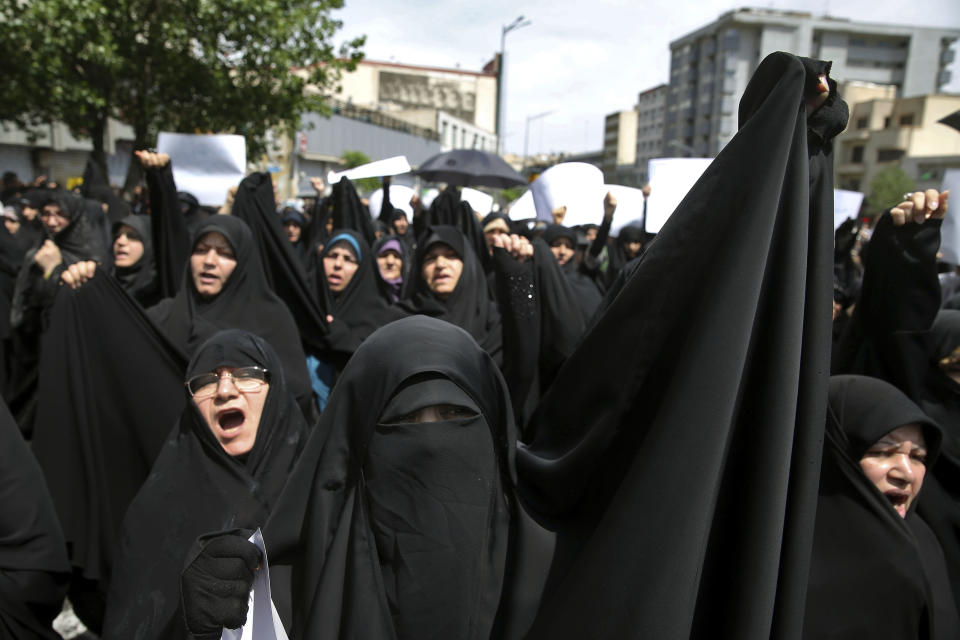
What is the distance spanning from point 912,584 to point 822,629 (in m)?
0.24

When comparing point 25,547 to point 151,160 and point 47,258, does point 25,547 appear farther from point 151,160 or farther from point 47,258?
point 151,160

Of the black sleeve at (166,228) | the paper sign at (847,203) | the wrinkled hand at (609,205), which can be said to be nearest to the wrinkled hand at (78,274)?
the black sleeve at (166,228)

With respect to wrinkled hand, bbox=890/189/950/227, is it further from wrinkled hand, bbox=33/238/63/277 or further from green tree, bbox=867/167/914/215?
green tree, bbox=867/167/914/215

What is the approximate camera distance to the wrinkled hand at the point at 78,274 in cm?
273

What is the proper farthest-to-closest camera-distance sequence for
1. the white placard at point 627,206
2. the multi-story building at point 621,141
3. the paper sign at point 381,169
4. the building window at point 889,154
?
the multi-story building at point 621,141
the building window at point 889,154
the white placard at point 627,206
the paper sign at point 381,169

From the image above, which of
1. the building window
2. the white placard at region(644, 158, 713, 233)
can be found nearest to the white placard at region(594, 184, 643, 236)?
the white placard at region(644, 158, 713, 233)

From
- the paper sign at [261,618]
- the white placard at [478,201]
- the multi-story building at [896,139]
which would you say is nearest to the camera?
the paper sign at [261,618]

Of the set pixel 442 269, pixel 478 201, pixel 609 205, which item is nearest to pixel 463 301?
pixel 442 269

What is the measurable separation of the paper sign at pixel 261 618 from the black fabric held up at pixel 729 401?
23.1 inches

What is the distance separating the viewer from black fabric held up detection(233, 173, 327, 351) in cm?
400

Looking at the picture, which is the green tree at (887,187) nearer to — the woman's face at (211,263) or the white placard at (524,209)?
the white placard at (524,209)

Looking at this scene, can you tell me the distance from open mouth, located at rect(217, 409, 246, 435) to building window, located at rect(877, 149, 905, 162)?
55.6 m

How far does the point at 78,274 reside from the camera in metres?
2.74

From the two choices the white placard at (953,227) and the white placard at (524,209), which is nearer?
the white placard at (953,227)
